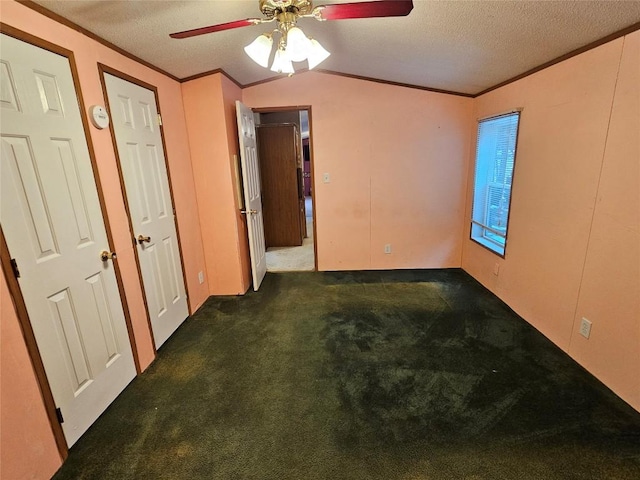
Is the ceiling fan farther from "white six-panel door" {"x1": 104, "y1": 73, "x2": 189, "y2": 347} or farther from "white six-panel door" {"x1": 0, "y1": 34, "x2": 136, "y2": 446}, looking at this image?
"white six-panel door" {"x1": 104, "y1": 73, "x2": 189, "y2": 347}

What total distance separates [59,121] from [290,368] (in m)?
1.94

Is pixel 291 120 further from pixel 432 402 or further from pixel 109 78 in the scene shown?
pixel 432 402

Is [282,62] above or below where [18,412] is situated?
above

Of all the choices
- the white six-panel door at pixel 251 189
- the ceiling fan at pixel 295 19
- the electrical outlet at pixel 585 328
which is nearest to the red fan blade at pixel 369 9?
the ceiling fan at pixel 295 19

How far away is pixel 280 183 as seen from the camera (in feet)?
16.0

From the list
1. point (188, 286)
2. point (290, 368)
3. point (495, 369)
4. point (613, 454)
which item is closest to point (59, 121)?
point (188, 286)

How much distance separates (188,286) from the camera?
292 centimetres

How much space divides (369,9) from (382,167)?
255cm

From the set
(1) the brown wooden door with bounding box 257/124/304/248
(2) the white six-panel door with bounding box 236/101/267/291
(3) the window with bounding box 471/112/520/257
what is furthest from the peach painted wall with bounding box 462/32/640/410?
(1) the brown wooden door with bounding box 257/124/304/248

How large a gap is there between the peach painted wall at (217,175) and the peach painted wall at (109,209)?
88 mm

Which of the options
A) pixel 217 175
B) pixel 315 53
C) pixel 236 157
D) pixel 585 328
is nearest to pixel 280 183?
pixel 236 157

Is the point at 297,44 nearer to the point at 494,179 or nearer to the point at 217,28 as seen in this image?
the point at 217,28

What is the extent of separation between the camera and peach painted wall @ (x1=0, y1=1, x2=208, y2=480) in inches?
52.7

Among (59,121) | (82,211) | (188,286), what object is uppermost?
(59,121)
